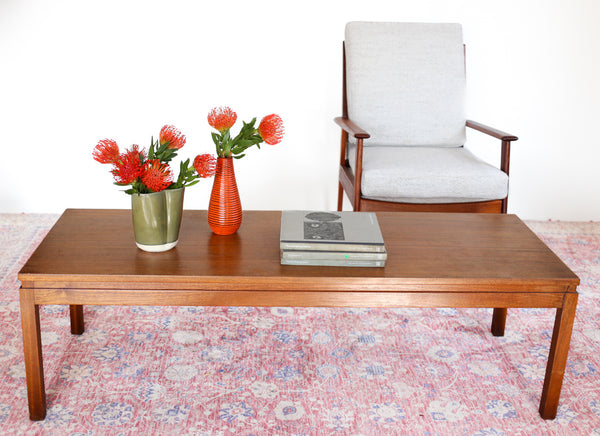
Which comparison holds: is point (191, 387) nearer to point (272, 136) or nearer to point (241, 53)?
point (272, 136)

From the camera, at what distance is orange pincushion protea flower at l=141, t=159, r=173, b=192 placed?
55.9 inches

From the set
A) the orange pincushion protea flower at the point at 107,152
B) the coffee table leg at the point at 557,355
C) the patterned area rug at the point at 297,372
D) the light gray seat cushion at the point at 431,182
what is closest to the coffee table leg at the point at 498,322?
the patterned area rug at the point at 297,372

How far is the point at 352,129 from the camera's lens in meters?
2.35

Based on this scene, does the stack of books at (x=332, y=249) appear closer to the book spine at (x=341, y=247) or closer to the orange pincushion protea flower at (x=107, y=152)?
the book spine at (x=341, y=247)

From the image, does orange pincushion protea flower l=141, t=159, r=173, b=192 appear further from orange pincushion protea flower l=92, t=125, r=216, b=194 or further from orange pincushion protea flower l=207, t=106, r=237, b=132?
orange pincushion protea flower l=207, t=106, r=237, b=132

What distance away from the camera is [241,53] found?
2.94 metres

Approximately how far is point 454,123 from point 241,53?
1089mm

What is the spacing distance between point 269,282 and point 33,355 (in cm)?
58

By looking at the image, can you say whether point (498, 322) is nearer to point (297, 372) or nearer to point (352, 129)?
point (297, 372)

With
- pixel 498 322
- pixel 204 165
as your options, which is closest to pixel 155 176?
pixel 204 165

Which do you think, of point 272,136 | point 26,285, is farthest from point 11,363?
point 272,136

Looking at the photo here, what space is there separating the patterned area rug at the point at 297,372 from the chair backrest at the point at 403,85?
2.90 feet

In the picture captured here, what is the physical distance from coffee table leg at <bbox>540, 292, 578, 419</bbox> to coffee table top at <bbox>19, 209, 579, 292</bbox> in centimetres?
6

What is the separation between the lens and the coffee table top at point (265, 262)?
4.50 ft
